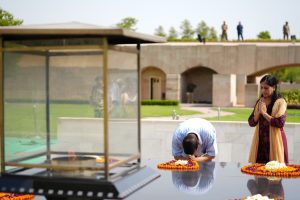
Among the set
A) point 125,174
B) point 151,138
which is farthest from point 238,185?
point 151,138

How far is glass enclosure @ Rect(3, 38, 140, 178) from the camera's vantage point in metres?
2.37

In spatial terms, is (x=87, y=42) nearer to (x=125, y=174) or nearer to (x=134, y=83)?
(x=134, y=83)

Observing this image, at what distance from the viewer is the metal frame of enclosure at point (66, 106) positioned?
2330 millimetres

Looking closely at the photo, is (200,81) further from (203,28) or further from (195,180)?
(203,28)

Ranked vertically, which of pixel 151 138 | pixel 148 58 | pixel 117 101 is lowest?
pixel 151 138

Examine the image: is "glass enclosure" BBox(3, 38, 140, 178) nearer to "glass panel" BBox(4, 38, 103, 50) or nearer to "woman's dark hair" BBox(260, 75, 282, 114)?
"glass panel" BBox(4, 38, 103, 50)

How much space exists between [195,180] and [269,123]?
4.21 feet

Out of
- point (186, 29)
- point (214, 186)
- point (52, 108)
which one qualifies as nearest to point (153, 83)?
point (214, 186)

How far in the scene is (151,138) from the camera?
779cm

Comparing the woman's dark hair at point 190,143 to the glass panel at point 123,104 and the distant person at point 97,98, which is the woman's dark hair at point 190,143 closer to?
the glass panel at point 123,104

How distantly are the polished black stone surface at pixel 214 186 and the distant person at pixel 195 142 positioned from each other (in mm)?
322

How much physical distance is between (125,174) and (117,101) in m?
0.34

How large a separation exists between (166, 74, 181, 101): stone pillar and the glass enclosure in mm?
21820

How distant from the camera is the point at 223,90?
22.3 m
